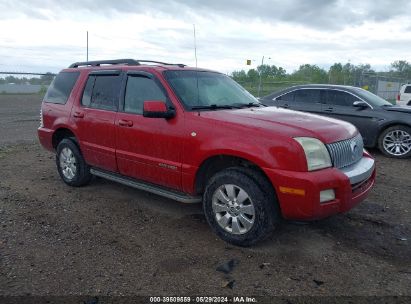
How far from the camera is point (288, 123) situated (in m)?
3.99

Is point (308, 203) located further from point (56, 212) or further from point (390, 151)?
point (390, 151)

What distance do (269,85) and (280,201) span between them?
24.8 m

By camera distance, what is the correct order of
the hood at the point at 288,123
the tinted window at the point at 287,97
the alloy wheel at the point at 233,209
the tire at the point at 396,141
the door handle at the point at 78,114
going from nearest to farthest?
the hood at the point at 288,123 → the alloy wheel at the point at 233,209 → the door handle at the point at 78,114 → the tire at the point at 396,141 → the tinted window at the point at 287,97

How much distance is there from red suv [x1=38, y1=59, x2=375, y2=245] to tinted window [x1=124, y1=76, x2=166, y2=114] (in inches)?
0.5

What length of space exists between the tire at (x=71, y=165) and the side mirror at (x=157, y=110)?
1959 mm

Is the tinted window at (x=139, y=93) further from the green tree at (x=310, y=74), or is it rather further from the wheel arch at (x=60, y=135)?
the green tree at (x=310, y=74)

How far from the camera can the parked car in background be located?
838 centimetres

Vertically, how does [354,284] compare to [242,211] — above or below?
below

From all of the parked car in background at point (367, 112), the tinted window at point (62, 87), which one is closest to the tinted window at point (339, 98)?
the parked car in background at point (367, 112)

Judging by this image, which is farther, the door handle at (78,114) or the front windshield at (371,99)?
the front windshield at (371,99)

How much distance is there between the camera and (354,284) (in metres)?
3.31

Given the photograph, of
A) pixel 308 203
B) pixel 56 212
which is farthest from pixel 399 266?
pixel 56 212

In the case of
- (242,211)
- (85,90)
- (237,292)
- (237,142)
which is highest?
(85,90)

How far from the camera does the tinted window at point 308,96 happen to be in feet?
30.8
